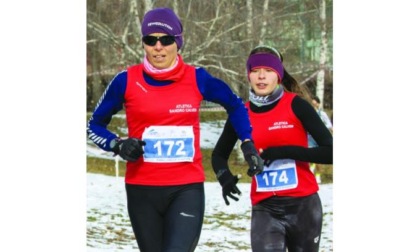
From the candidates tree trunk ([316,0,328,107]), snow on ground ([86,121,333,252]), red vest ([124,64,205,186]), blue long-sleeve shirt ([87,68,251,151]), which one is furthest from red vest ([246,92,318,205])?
tree trunk ([316,0,328,107])

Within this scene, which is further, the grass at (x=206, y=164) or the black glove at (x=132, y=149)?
the grass at (x=206, y=164)

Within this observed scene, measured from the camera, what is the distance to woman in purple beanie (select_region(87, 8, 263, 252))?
4.63 m

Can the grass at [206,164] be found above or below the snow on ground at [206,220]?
above

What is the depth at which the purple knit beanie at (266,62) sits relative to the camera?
5.17 m

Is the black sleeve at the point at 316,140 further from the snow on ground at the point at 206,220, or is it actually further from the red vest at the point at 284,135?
the snow on ground at the point at 206,220

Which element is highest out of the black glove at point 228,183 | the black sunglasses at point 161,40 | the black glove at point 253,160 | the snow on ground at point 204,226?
the black sunglasses at point 161,40

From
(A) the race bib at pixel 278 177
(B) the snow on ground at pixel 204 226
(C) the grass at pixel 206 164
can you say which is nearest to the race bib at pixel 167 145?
(A) the race bib at pixel 278 177

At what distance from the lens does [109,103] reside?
4785mm

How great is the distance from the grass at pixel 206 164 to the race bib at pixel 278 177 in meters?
1.09

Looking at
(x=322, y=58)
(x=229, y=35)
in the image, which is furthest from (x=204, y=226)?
(x=229, y=35)

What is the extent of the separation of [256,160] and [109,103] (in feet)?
3.01

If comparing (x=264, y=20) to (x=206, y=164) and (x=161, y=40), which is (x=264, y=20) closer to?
(x=206, y=164)

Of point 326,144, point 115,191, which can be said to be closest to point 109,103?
point 326,144
